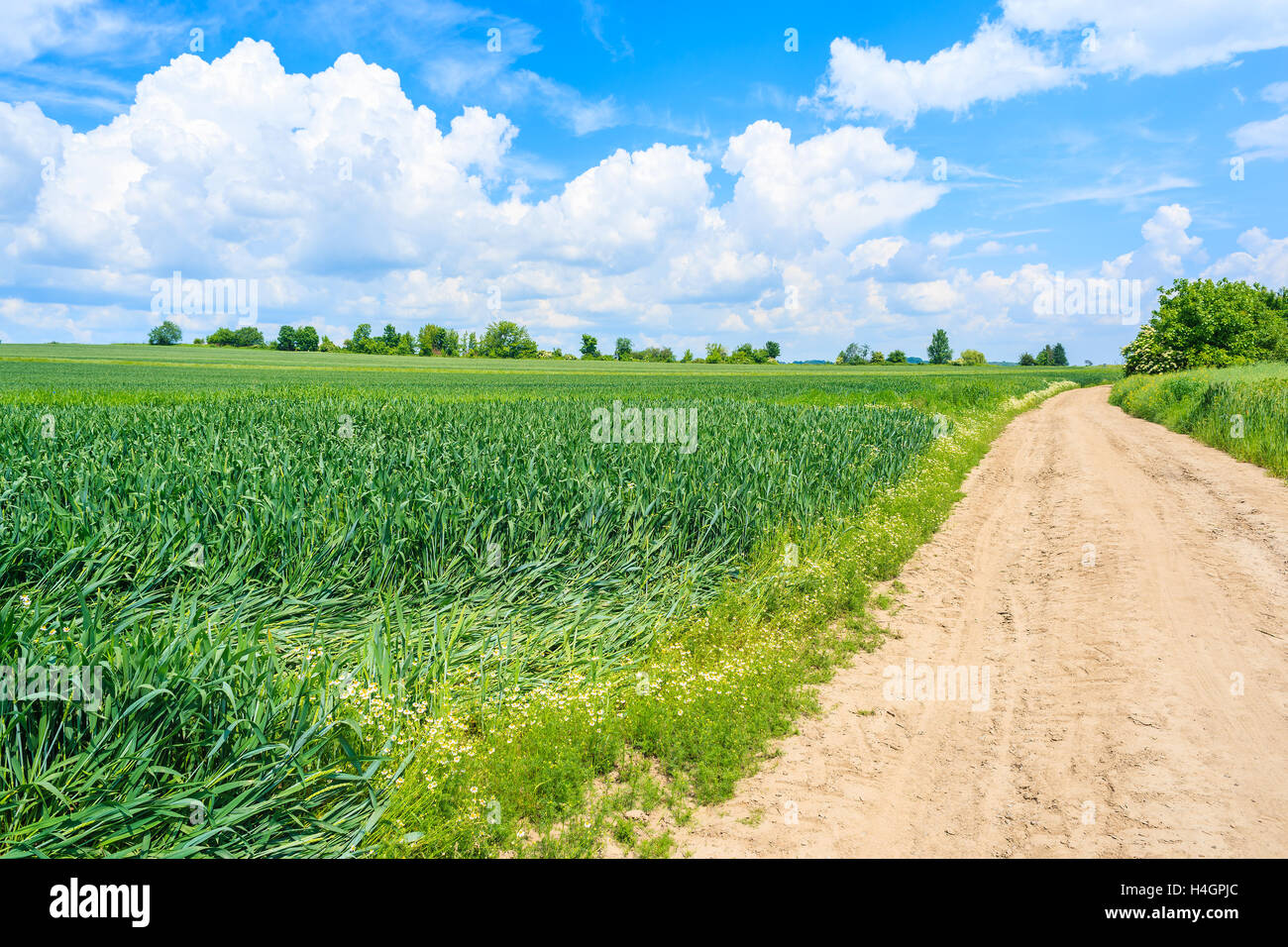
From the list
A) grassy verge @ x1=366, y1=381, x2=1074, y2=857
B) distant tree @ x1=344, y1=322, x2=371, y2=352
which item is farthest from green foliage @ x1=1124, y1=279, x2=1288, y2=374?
distant tree @ x1=344, y1=322, x2=371, y2=352

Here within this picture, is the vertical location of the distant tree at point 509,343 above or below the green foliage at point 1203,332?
above

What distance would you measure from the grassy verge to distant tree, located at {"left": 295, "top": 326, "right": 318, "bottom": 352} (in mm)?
146501

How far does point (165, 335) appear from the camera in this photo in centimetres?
12900

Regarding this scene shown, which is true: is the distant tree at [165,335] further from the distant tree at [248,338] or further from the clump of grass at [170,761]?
the clump of grass at [170,761]

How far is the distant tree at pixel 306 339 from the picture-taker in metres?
133

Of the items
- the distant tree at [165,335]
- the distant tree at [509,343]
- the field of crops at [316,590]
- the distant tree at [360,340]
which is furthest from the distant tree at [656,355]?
the field of crops at [316,590]

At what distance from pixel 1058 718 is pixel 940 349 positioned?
173 metres

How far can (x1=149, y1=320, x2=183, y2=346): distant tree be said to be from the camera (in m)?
128

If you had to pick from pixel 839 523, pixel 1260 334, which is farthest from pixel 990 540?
pixel 1260 334

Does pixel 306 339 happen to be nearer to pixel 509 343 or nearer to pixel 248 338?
pixel 248 338

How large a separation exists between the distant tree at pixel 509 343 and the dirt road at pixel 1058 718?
134941 mm
